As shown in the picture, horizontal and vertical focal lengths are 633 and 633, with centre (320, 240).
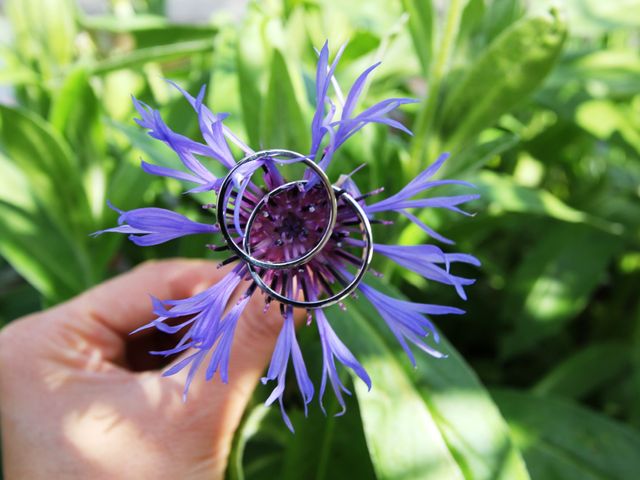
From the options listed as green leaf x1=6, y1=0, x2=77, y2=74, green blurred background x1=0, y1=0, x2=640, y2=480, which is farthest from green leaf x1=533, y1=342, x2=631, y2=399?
green leaf x1=6, y1=0, x2=77, y2=74

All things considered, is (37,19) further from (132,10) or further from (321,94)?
(321,94)

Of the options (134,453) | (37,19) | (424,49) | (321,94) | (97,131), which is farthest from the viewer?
(37,19)

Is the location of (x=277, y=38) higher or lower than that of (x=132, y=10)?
lower

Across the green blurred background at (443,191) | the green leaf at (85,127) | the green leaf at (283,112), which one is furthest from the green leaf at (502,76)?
the green leaf at (85,127)

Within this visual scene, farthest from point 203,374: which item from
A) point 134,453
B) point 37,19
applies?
point 37,19

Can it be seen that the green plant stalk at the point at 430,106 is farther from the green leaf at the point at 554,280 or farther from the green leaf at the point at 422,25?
the green leaf at the point at 554,280

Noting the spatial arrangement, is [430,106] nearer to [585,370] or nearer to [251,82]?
[251,82]
